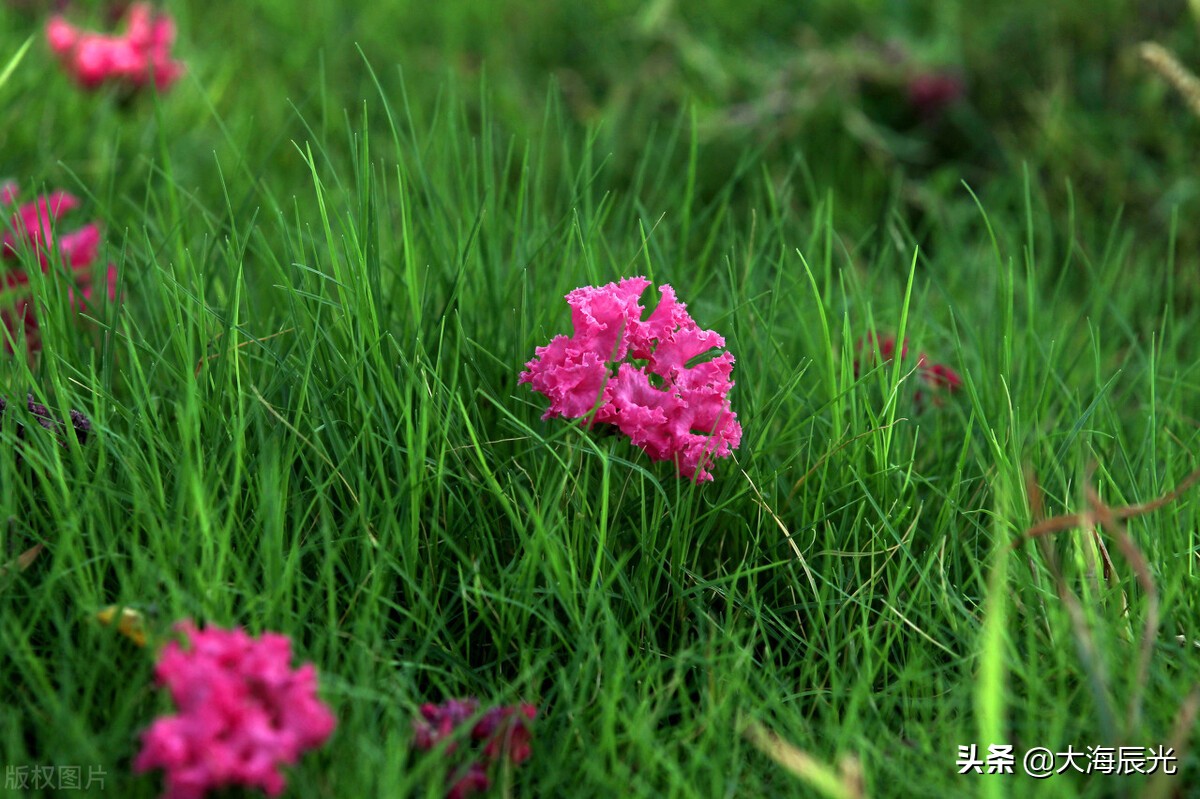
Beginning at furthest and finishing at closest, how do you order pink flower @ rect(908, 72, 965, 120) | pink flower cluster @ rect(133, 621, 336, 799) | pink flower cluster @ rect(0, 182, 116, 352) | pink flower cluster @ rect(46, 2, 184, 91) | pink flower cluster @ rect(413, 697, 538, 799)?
→ 1. pink flower @ rect(908, 72, 965, 120)
2. pink flower cluster @ rect(46, 2, 184, 91)
3. pink flower cluster @ rect(0, 182, 116, 352)
4. pink flower cluster @ rect(413, 697, 538, 799)
5. pink flower cluster @ rect(133, 621, 336, 799)

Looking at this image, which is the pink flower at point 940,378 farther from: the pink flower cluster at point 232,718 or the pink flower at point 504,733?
the pink flower cluster at point 232,718

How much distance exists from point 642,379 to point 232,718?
2.23 ft

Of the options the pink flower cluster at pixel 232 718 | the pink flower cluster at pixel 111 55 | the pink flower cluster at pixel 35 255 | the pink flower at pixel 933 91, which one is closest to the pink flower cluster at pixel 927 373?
the pink flower cluster at pixel 232 718

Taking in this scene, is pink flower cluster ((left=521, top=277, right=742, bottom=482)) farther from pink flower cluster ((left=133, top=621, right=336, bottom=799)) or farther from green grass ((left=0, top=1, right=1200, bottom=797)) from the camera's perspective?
pink flower cluster ((left=133, top=621, right=336, bottom=799))

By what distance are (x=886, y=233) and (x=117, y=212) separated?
5.53 ft

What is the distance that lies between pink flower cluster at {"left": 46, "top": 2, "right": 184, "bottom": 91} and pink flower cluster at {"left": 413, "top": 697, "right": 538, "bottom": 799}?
7.22 ft

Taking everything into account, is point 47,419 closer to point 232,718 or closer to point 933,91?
point 232,718

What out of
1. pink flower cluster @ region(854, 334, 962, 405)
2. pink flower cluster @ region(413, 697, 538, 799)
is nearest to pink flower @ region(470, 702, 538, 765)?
pink flower cluster @ region(413, 697, 538, 799)

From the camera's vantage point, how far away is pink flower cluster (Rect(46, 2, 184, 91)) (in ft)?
9.75

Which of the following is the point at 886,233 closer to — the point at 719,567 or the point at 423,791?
the point at 719,567

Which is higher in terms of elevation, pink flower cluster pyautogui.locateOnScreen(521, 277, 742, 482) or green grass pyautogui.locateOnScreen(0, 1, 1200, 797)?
pink flower cluster pyautogui.locateOnScreen(521, 277, 742, 482)

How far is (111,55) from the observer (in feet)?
9.75

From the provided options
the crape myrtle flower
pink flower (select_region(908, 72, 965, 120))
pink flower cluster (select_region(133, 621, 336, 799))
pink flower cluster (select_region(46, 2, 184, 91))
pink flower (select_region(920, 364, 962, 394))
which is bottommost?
pink flower (select_region(920, 364, 962, 394))

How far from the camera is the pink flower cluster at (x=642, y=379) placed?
1496 mm
